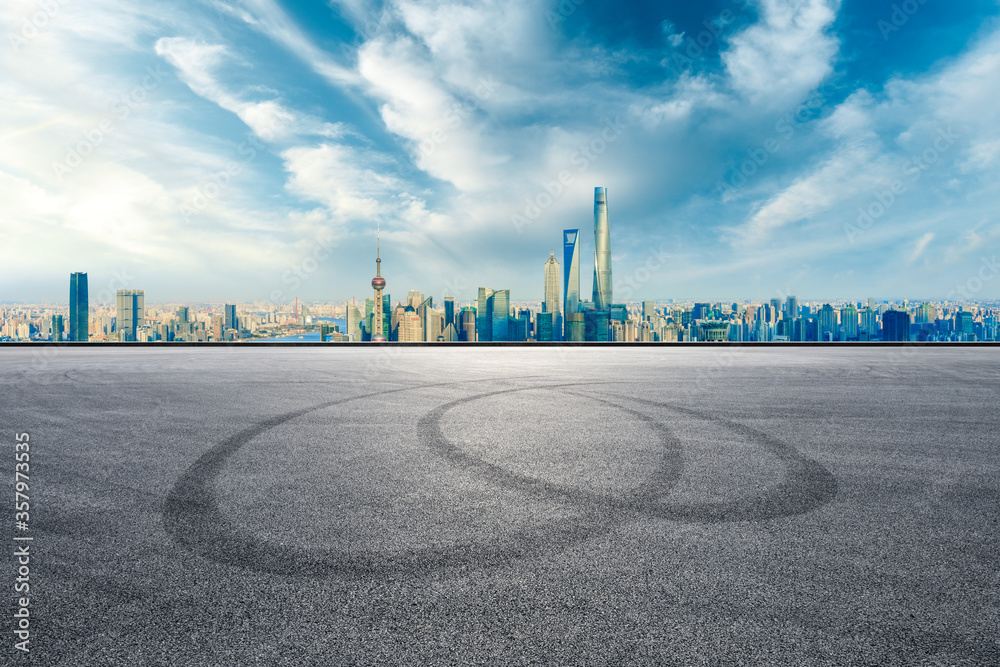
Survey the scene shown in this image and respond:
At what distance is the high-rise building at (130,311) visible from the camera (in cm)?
2236

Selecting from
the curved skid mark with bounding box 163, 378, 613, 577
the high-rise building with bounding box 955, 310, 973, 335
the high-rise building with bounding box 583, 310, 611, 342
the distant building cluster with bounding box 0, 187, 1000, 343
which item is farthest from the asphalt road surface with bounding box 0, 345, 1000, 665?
the high-rise building with bounding box 955, 310, 973, 335

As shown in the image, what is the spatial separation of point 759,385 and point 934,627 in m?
7.93

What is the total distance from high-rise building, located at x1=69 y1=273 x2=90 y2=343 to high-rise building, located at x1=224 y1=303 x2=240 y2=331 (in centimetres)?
513

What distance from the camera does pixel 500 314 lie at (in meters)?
30.1

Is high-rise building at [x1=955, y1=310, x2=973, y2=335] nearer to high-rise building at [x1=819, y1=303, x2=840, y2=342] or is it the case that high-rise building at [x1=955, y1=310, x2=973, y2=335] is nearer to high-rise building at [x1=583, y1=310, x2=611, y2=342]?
high-rise building at [x1=819, y1=303, x2=840, y2=342]

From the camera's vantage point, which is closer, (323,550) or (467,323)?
(323,550)

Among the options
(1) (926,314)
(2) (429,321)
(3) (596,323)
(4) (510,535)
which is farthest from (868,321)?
(4) (510,535)

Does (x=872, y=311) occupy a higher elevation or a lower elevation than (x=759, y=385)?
higher

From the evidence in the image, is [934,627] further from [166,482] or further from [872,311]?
[872,311]

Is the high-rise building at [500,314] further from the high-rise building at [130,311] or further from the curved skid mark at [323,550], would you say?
the curved skid mark at [323,550]

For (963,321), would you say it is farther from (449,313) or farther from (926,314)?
(449,313)

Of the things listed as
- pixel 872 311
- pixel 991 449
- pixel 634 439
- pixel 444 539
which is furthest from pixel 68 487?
pixel 872 311

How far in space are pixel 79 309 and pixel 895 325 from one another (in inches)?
1606

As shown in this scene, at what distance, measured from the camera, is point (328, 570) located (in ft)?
8.35
